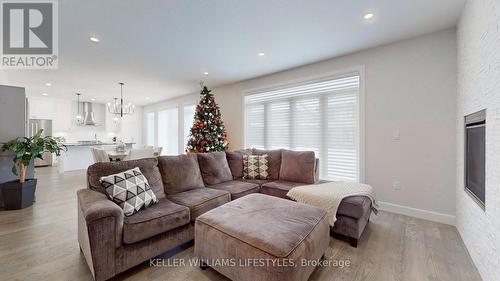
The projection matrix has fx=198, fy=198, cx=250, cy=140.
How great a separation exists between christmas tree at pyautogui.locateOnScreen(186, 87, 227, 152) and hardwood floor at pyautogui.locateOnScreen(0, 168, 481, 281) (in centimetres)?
251

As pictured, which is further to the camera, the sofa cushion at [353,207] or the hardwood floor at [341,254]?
the sofa cushion at [353,207]

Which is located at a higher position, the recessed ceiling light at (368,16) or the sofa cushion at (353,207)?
the recessed ceiling light at (368,16)

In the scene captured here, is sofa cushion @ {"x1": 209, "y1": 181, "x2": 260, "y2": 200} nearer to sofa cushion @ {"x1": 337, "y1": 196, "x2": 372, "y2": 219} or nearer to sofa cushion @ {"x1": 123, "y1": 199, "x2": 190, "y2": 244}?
sofa cushion @ {"x1": 123, "y1": 199, "x2": 190, "y2": 244}

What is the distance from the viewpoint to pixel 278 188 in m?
2.82

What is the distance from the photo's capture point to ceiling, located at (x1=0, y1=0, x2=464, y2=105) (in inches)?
84.6

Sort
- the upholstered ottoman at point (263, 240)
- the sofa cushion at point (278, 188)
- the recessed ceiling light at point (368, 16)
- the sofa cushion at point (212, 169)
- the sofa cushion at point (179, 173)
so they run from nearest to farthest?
the upholstered ottoman at point (263, 240) < the recessed ceiling light at point (368, 16) < the sofa cushion at point (179, 173) < the sofa cushion at point (278, 188) < the sofa cushion at point (212, 169)

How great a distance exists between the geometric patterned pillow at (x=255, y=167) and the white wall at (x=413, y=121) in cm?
162

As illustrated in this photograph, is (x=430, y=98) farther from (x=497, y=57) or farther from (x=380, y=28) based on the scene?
(x=497, y=57)

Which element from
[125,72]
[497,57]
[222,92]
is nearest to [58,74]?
[125,72]

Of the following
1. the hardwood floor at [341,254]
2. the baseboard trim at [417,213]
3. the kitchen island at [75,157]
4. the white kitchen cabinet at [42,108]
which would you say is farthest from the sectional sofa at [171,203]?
the white kitchen cabinet at [42,108]

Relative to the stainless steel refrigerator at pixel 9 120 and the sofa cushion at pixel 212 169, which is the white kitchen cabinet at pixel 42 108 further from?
the sofa cushion at pixel 212 169

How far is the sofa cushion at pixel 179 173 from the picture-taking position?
8.00 ft
